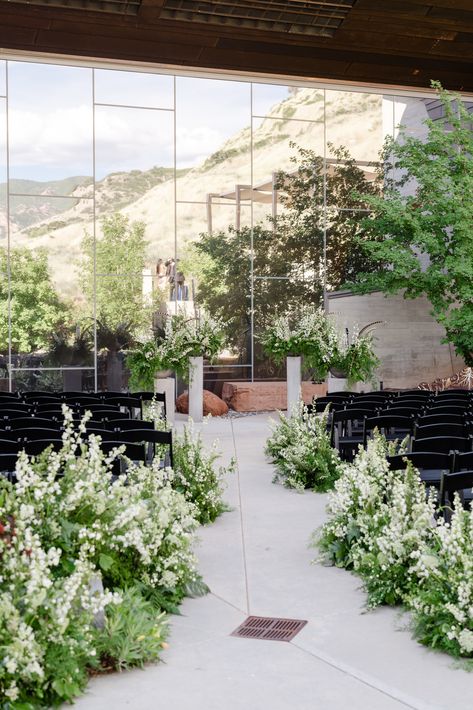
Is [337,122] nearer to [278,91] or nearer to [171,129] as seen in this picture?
[278,91]

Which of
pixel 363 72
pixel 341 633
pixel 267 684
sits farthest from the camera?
pixel 363 72

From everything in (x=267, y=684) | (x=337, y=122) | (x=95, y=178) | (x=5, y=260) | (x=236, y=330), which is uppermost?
(x=337, y=122)

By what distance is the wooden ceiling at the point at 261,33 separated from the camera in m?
16.6

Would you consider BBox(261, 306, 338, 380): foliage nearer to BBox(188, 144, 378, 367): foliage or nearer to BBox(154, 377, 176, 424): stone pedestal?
BBox(154, 377, 176, 424): stone pedestal

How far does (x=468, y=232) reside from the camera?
17.5 meters

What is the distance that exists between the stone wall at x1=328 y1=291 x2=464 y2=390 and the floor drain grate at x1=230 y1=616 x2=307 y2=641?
14734mm

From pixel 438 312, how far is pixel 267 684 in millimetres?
14648

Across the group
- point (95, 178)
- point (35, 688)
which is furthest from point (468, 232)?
point (35, 688)

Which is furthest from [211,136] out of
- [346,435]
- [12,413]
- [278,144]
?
[12,413]

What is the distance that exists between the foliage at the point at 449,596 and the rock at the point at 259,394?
1375 centimetres

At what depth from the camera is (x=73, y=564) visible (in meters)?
5.05

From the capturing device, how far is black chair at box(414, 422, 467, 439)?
9227 mm

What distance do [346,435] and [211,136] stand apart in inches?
392

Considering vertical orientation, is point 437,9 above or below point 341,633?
above
